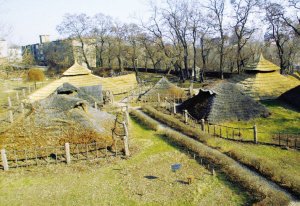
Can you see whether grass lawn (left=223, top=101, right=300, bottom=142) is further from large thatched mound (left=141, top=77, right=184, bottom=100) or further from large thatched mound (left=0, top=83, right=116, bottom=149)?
large thatched mound (left=141, top=77, right=184, bottom=100)

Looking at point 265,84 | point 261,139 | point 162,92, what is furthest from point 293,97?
point 162,92

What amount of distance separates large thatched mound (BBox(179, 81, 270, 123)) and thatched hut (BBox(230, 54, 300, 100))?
6.74 metres

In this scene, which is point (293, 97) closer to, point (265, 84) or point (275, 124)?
point (265, 84)

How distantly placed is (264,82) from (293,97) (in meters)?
4.02

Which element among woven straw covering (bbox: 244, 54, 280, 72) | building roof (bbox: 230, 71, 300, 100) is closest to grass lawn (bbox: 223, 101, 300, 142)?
building roof (bbox: 230, 71, 300, 100)

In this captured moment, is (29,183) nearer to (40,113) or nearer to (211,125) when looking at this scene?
(40,113)

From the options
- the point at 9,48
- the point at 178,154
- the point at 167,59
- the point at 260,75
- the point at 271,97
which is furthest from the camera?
the point at 167,59

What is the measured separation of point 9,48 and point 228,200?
1603 cm

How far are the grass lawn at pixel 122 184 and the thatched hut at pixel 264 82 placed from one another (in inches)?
611

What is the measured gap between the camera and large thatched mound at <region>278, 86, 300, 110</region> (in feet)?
65.2

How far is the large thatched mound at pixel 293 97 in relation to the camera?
19.9 metres

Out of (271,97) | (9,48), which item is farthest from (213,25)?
(9,48)

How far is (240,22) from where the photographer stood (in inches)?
1297

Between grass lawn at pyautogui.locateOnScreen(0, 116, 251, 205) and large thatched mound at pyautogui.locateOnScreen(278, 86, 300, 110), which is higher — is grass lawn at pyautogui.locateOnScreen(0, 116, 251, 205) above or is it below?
below
